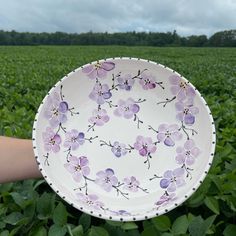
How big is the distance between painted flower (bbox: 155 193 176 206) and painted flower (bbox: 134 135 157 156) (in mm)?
219

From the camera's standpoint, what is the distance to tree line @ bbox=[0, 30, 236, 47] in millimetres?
59503

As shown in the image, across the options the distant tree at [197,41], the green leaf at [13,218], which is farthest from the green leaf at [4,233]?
the distant tree at [197,41]

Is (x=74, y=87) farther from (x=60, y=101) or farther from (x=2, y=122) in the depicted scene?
(x=2, y=122)

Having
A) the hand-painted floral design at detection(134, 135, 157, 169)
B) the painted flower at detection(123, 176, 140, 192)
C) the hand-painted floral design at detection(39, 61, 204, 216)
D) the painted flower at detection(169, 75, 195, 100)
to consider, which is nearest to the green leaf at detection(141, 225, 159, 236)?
the hand-painted floral design at detection(39, 61, 204, 216)

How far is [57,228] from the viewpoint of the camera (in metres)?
1.23

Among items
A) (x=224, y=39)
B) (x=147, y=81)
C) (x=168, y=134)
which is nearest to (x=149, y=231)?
(x=168, y=134)

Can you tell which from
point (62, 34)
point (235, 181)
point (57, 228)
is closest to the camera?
point (57, 228)

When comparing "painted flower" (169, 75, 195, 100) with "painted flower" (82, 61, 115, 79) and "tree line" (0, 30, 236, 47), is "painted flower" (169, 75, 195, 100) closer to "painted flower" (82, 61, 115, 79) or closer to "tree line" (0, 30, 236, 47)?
"painted flower" (82, 61, 115, 79)

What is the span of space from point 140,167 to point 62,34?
211ft

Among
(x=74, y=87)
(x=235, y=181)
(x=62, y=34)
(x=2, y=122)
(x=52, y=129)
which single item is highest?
(x=74, y=87)

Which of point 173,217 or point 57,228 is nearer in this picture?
point 57,228

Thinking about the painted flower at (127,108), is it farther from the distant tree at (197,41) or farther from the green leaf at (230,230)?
the distant tree at (197,41)

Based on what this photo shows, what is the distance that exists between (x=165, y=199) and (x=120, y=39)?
6076 cm

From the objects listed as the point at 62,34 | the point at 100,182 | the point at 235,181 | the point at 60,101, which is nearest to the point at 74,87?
the point at 60,101
